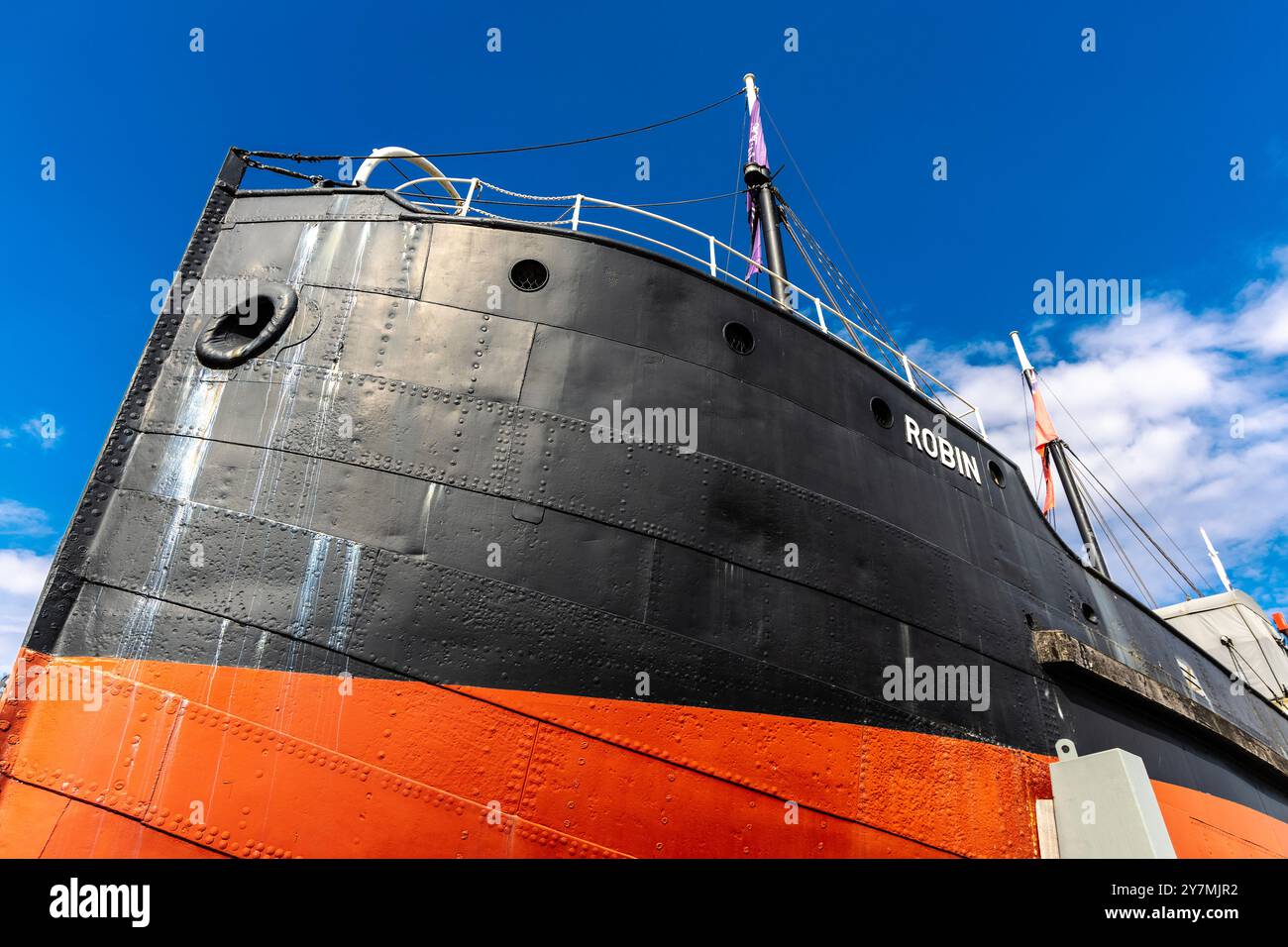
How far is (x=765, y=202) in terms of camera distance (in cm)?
1292

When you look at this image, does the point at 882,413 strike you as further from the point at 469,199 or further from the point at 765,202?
the point at 765,202

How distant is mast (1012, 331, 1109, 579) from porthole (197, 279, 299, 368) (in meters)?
19.0

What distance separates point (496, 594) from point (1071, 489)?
1977 centimetres

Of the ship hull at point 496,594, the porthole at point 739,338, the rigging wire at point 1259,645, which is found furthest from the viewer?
the rigging wire at point 1259,645

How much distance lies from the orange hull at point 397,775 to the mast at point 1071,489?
54.4 ft

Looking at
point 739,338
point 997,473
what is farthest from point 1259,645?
point 739,338

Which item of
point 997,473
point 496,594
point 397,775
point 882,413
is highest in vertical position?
point 997,473

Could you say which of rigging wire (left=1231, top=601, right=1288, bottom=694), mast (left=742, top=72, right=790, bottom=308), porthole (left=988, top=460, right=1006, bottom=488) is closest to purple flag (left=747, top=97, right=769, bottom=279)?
mast (left=742, top=72, right=790, bottom=308)

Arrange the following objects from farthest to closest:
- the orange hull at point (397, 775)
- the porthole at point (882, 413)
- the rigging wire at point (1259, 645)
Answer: the rigging wire at point (1259, 645)
the porthole at point (882, 413)
the orange hull at point (397, 775)

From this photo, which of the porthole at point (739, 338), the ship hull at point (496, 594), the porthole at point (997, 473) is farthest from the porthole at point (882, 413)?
the porthole at point (997, 473)

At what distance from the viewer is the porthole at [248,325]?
5.43 m

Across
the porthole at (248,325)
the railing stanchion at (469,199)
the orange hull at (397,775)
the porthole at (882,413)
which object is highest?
the railing stanchion at (469,199)

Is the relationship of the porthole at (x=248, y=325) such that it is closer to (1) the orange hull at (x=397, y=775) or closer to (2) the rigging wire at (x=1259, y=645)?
(1) the orange hull at (x=397, y=775)
